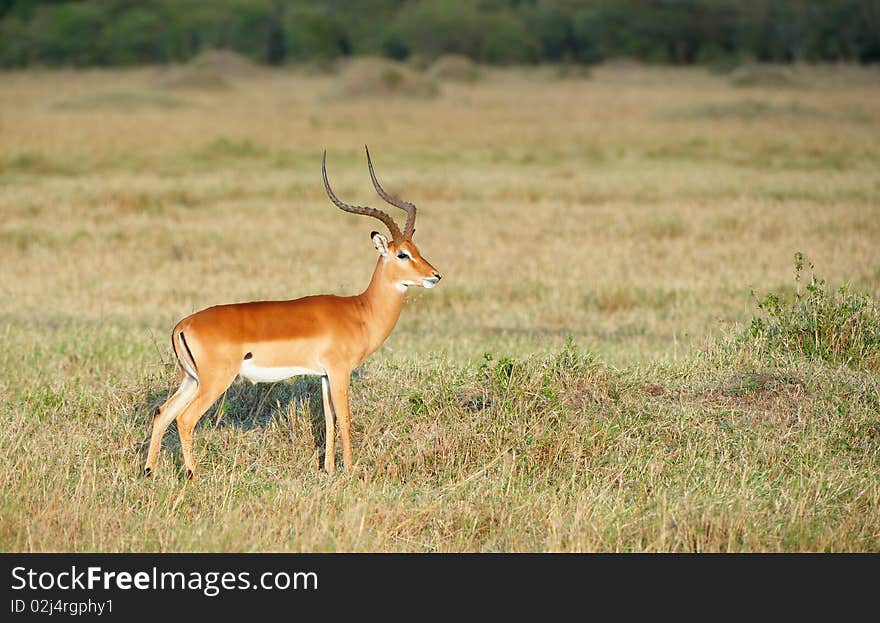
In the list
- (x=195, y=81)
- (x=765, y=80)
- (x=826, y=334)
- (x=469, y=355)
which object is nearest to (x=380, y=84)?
(x=195, y=81)

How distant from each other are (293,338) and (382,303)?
0.56m

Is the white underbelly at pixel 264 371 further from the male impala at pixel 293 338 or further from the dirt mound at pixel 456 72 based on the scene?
the dirt mound at pixel 456 72

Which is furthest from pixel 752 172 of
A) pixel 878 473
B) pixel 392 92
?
pixel 392 92

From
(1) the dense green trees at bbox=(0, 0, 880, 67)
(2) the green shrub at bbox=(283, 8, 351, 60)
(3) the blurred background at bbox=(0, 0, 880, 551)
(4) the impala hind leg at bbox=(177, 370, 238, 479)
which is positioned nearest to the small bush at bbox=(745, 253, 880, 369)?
(3) the blurred background at bbox=(0, 0, 880, 551)

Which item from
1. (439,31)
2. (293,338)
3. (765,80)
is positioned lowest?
(439,31)

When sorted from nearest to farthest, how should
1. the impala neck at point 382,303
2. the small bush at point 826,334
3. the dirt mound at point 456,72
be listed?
the impala neck at point 382,303, the small bush at point 826,334, the dirt mound at point 456,72

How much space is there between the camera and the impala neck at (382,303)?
6.71 m

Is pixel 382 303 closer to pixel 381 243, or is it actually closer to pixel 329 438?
pixel 381 243

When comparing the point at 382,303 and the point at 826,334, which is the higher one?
the point at 382,303

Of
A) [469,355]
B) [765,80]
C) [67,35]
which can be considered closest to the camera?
[469,355]

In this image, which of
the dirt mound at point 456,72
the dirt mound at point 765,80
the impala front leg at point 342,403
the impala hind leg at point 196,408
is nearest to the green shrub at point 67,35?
the dirt mound at point 456,72

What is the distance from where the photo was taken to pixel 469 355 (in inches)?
399

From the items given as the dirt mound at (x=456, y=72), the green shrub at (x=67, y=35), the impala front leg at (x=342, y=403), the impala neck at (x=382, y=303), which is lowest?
the green shrub at (x=67, y=35)

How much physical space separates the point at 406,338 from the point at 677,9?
98.9m
